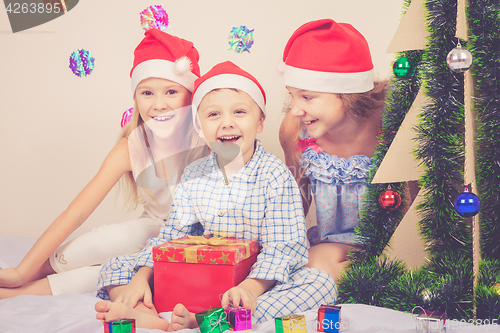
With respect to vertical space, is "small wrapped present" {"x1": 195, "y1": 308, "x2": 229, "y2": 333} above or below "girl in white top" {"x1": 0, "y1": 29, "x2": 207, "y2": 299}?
below

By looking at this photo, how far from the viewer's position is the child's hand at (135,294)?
91 cm

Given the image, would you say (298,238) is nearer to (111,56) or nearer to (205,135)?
(205,135)

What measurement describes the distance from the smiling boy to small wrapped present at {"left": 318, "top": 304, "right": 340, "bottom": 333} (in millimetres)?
149

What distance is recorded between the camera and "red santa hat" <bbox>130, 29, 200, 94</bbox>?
121 centimetres

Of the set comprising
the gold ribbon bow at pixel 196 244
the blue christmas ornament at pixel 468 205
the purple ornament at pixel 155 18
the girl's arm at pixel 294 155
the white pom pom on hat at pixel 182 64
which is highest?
the purple ornament at pixel 155 18

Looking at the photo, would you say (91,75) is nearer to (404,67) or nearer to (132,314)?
(132,314)

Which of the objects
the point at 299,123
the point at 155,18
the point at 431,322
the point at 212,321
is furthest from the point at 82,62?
the point at 431,322

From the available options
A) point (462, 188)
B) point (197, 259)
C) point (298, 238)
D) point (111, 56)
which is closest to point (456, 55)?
point (462, 188)

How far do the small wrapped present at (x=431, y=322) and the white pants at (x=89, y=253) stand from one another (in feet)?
2.77

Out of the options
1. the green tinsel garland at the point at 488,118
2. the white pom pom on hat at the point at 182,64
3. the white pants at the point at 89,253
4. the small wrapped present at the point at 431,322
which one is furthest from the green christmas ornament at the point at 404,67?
the white pants at the point at 89,253

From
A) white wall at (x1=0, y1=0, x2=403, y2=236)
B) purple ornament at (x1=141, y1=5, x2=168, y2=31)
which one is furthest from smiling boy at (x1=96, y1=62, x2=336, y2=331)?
purple ornament at (x1=141, y1=5, x2=168, y2=31)

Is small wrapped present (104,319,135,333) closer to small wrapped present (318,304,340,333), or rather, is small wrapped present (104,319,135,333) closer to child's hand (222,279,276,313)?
child's hand (222,279,276,313)

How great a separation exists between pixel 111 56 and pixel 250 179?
2.80ft

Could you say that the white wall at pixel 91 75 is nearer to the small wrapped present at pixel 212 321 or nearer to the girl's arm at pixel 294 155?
the girl's arm at pixel 294 155
